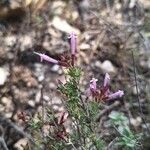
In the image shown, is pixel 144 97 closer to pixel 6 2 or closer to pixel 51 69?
pixel 51 69

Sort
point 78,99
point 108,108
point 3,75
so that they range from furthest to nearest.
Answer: point 3,75, point 108,108, point 78,99

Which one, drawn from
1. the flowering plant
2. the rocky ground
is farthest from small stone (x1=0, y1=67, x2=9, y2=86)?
the flowering plant

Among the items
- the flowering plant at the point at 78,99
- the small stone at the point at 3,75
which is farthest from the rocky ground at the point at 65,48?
the flowering plant at the point at 78,99

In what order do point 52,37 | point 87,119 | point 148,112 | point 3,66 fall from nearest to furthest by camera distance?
point 87,119, point 148,112, point 3,66, point 52,37

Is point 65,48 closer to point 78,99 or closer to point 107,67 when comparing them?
point 107,67

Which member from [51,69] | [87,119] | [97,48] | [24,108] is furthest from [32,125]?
[97,48]

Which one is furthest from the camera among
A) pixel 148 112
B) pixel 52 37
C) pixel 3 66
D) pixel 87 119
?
pixel 52 37

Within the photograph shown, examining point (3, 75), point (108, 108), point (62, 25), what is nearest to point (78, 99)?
point (108, 108)

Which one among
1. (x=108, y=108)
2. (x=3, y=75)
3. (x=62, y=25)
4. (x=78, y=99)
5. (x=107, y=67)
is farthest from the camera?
(x=62, y=25)
